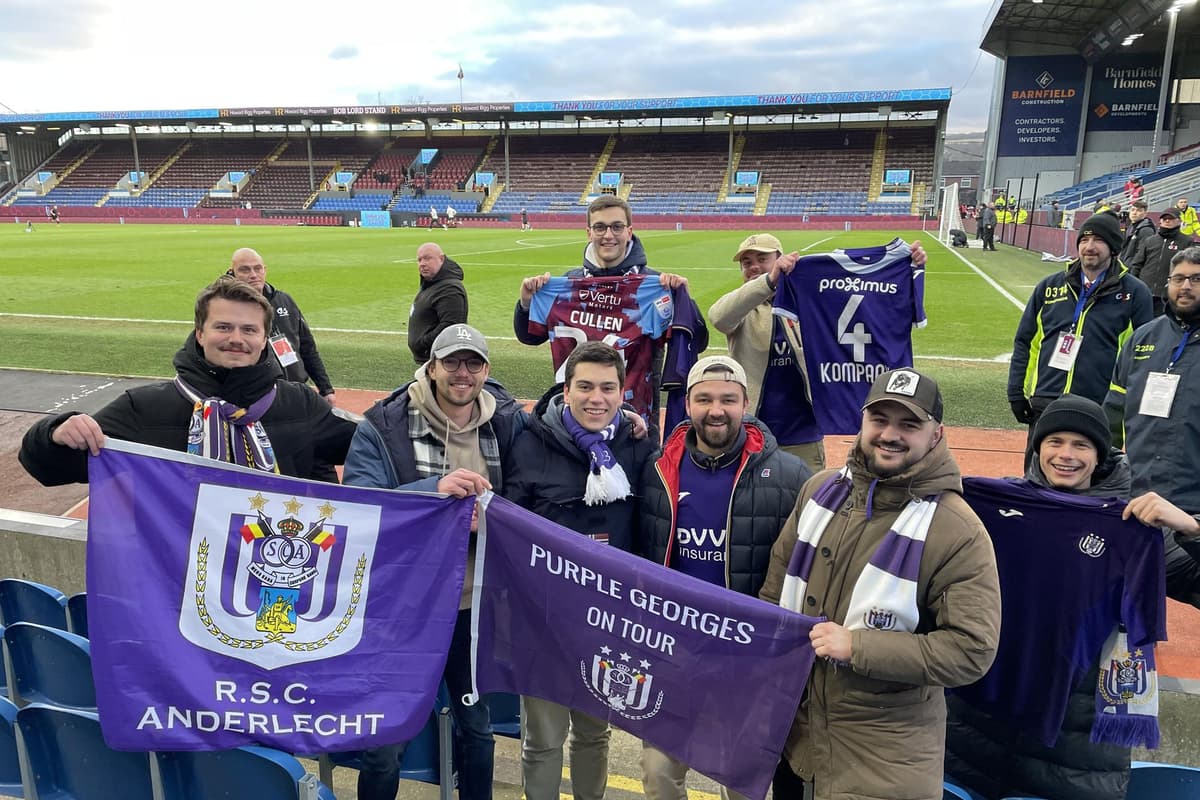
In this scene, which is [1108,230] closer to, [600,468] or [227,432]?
[600,468]

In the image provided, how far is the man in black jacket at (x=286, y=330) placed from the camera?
617cm

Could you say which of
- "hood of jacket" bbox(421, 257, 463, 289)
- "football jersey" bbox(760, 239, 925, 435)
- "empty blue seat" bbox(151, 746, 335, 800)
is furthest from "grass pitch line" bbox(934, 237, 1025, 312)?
"empty blue seat" bbox(151, 746, 335, 800)

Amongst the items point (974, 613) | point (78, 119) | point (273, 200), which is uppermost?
point (78, 119)

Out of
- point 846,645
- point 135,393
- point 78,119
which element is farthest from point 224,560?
point 78,119

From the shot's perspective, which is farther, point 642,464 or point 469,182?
point 469,182

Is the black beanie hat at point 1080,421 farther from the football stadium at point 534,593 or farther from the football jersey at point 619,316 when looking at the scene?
the football jersey at point 619,316

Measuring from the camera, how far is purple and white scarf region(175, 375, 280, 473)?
313 centimetres

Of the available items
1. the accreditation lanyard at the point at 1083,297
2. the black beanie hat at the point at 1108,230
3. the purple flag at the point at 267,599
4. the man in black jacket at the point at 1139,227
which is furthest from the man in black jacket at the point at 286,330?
the man in black jacket at the point at 1139,227

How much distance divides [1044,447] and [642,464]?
1.54 metres

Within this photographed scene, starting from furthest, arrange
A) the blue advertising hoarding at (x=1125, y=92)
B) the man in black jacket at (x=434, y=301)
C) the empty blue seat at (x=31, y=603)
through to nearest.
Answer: the blue advertising hoarding at (x=1125, y=92) → the man in black jacket at (x=434, y=301) → the empty blue seat at (x=31, y=603)

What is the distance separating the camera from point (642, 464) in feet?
10.8

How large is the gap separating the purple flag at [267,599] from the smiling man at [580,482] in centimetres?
39

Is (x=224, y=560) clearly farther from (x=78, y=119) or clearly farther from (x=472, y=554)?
(x=78, y=119)

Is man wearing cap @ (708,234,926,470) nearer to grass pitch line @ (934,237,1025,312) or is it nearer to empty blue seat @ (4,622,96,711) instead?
empty blue seat @ (4,622,96,711)
